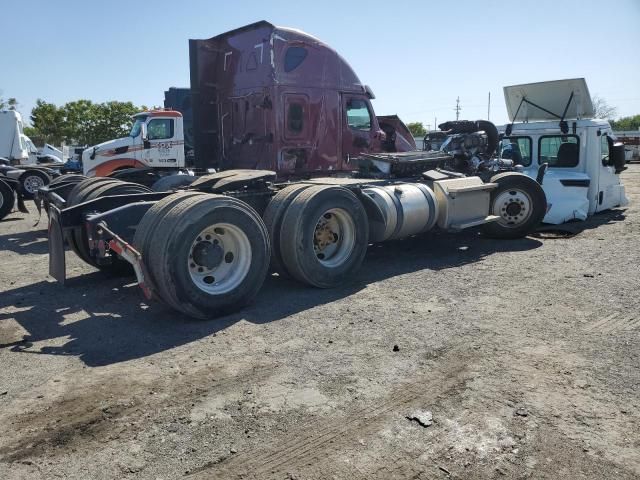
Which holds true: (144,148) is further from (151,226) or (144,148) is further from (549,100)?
(549,100)

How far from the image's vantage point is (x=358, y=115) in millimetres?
9273

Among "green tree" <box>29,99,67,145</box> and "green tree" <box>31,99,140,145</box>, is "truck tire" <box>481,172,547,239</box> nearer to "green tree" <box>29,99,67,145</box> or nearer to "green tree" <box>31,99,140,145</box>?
"green tree" <box>31,99,140,145</box>

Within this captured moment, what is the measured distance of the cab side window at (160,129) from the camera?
14227mm

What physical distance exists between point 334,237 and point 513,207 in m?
3.97

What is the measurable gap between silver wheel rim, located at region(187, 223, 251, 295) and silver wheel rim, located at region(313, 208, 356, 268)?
3.85 ft

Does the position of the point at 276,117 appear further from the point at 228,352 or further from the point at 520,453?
the point at 520,453

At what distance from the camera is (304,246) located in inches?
244

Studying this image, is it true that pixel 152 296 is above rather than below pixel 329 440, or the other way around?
above

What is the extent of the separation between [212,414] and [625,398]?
2725 mm

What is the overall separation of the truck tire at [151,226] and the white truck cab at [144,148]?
8.79 meters

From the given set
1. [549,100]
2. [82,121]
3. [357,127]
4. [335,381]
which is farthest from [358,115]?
[82,121]

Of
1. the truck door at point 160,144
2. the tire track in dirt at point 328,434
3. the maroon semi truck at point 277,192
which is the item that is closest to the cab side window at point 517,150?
the maroon semi truck at point 277,192

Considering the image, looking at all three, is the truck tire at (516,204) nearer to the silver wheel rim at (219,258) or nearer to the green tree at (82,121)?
the silver wheel rim at (219,258)

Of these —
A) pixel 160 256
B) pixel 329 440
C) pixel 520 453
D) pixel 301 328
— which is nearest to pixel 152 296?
pixel 160 256
